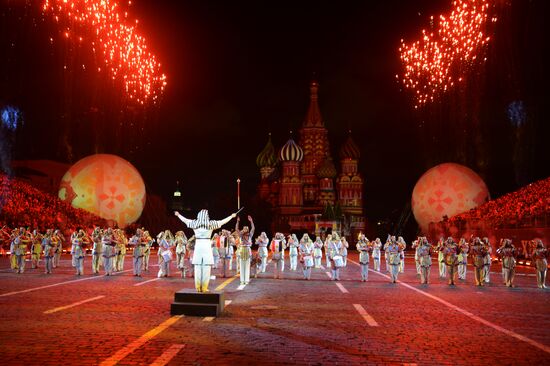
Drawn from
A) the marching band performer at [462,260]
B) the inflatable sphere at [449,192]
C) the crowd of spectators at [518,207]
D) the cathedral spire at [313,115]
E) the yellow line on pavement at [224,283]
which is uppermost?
the cathedral spire at [313,115]

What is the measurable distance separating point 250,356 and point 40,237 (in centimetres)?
2070

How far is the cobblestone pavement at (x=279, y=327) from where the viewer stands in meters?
7.37

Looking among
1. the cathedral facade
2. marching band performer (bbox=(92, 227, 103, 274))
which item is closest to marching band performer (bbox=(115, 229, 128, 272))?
marching band performer (bbox=(92, 227, 103, 274))

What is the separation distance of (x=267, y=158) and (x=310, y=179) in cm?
1122

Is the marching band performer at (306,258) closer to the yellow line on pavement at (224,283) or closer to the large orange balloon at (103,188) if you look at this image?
the yellow line on pavement at (224,283)

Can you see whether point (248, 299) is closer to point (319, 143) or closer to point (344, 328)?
point (344, 328)

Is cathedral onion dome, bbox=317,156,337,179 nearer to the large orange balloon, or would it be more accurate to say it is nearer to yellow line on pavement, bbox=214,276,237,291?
the large orange balloon

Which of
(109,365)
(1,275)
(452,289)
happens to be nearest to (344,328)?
(109,365)

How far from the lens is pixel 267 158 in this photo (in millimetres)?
118625

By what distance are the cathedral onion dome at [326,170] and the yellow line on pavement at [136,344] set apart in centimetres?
10240

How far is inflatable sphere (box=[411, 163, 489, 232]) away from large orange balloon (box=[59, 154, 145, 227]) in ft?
95.1

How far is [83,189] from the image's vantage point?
48.3 metres

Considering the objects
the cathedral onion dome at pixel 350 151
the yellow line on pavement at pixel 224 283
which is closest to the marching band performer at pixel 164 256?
the yellow line on pavement at pixel 224 283

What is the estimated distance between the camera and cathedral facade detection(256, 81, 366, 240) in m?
107
